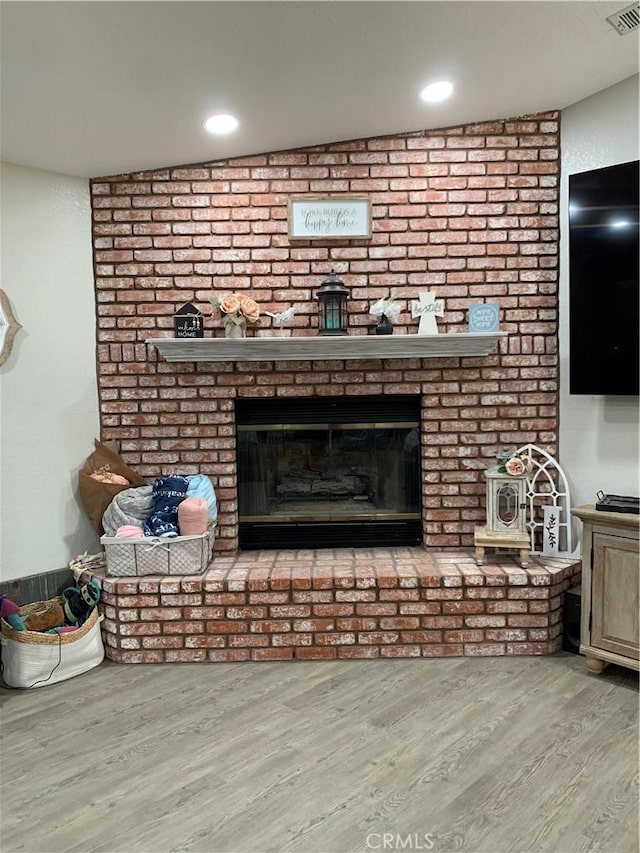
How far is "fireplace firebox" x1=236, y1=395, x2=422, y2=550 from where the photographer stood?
3.17m

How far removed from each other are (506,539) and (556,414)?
718 mm

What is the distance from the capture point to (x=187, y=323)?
293 centimetres

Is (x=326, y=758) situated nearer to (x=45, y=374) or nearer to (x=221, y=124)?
(x=45, y=374)

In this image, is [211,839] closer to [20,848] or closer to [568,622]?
[20,848]

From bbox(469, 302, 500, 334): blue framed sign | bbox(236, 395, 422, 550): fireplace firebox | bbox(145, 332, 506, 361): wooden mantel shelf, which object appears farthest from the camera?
bbox(236, 395, 422, 550): fireplace firebox

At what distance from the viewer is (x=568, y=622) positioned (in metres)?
2.71

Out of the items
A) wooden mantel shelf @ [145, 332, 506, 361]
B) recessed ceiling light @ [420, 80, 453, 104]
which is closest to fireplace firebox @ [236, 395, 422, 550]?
wooden mantel shelf @ [145, 332, 506, 361]

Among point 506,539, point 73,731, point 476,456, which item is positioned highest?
point 476,456

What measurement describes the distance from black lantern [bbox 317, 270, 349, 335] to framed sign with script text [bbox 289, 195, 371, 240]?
0.83ft

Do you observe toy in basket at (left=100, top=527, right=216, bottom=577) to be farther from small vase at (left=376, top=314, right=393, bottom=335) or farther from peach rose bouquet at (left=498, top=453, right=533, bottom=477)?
peach rose bouquet at (left=498, top=453, right=533, bottom=477)

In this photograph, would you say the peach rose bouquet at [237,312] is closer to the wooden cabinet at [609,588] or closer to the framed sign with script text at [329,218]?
the framed sign with script text at [329,218]

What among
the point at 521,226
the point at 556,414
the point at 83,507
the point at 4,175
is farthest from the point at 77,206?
the point at 556,414

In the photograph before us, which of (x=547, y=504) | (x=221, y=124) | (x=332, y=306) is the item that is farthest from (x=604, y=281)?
(x=221, y=124)

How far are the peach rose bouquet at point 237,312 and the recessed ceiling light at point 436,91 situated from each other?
1193 mm
